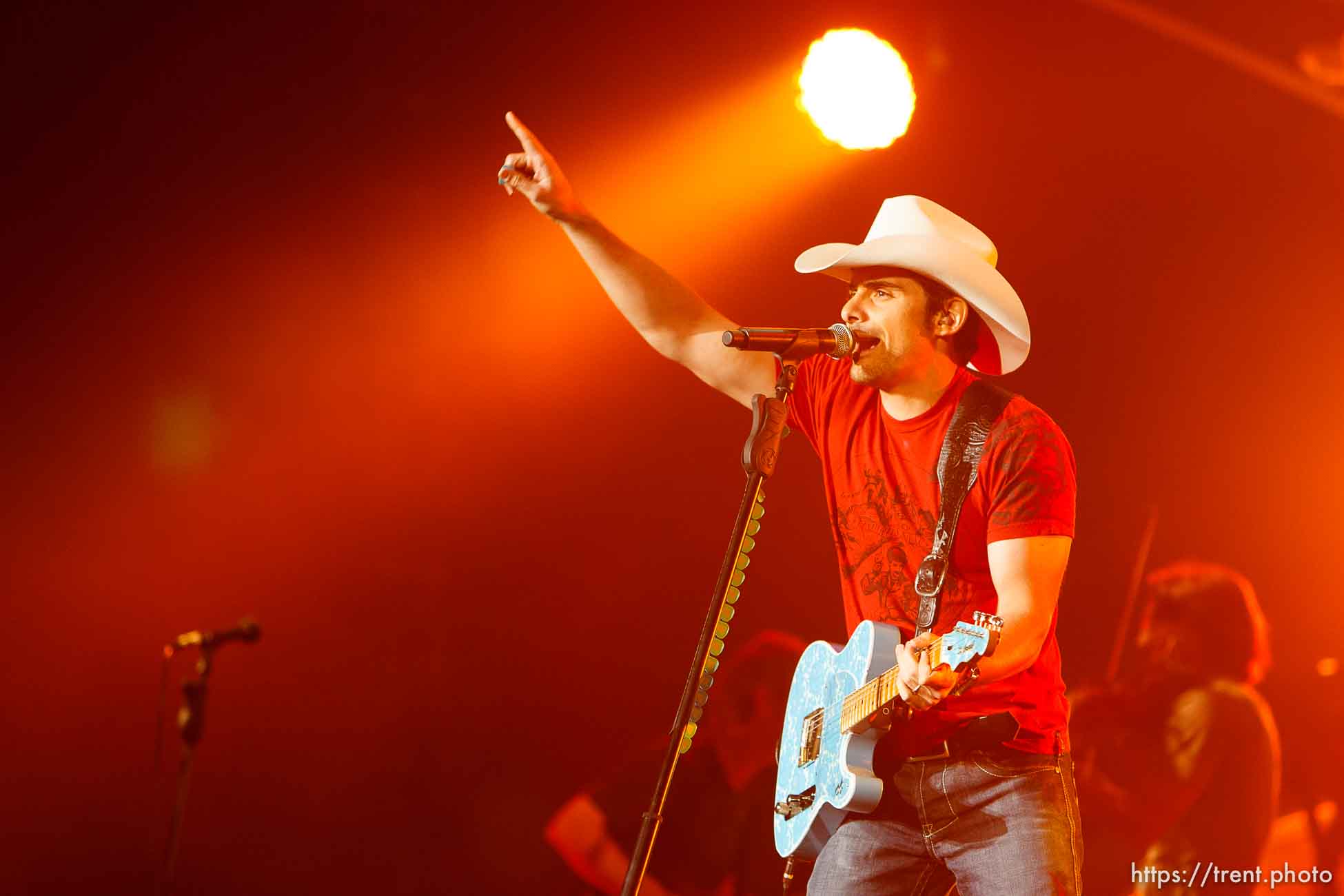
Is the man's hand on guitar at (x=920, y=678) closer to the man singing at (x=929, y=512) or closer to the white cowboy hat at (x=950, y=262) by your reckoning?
the man singing at (x=929, y=512)

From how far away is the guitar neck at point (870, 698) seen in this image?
2.43 meters

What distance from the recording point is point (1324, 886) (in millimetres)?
5449

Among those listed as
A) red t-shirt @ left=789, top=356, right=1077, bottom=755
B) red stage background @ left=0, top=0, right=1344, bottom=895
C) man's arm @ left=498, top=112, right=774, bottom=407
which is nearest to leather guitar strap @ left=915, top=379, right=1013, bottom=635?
red t-shirt @ left=789, top=356, right=1077, bottom=755

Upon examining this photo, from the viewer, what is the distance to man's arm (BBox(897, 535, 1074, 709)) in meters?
2.25

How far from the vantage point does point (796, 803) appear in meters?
2.88

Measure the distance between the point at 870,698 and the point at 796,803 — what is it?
50 centimetres

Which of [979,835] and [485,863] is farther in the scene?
[485,863]

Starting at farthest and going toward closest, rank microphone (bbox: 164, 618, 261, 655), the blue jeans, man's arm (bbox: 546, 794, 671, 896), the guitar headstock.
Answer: man's arm (bbox: 546, 794, 671, 896) → microphone (bbox: 164, 618, 261, 655) → the blue jeans → the guitar headstock

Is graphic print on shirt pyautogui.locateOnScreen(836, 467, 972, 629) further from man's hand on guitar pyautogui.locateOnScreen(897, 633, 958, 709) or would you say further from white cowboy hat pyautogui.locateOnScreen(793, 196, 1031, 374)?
white cowboy hat pyautogui.locateOnScreen(793, 196, 1031, 374)

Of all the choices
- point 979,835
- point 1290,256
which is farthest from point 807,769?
point 1290,256

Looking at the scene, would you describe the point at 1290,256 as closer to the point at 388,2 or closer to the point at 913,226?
the point at 913,226

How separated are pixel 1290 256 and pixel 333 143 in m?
4.86

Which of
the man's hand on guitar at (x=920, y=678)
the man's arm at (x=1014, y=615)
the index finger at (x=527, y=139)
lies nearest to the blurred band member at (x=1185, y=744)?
the man's arm at (x=1014, y=615)

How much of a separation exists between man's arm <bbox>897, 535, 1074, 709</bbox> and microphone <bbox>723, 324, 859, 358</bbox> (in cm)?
59
